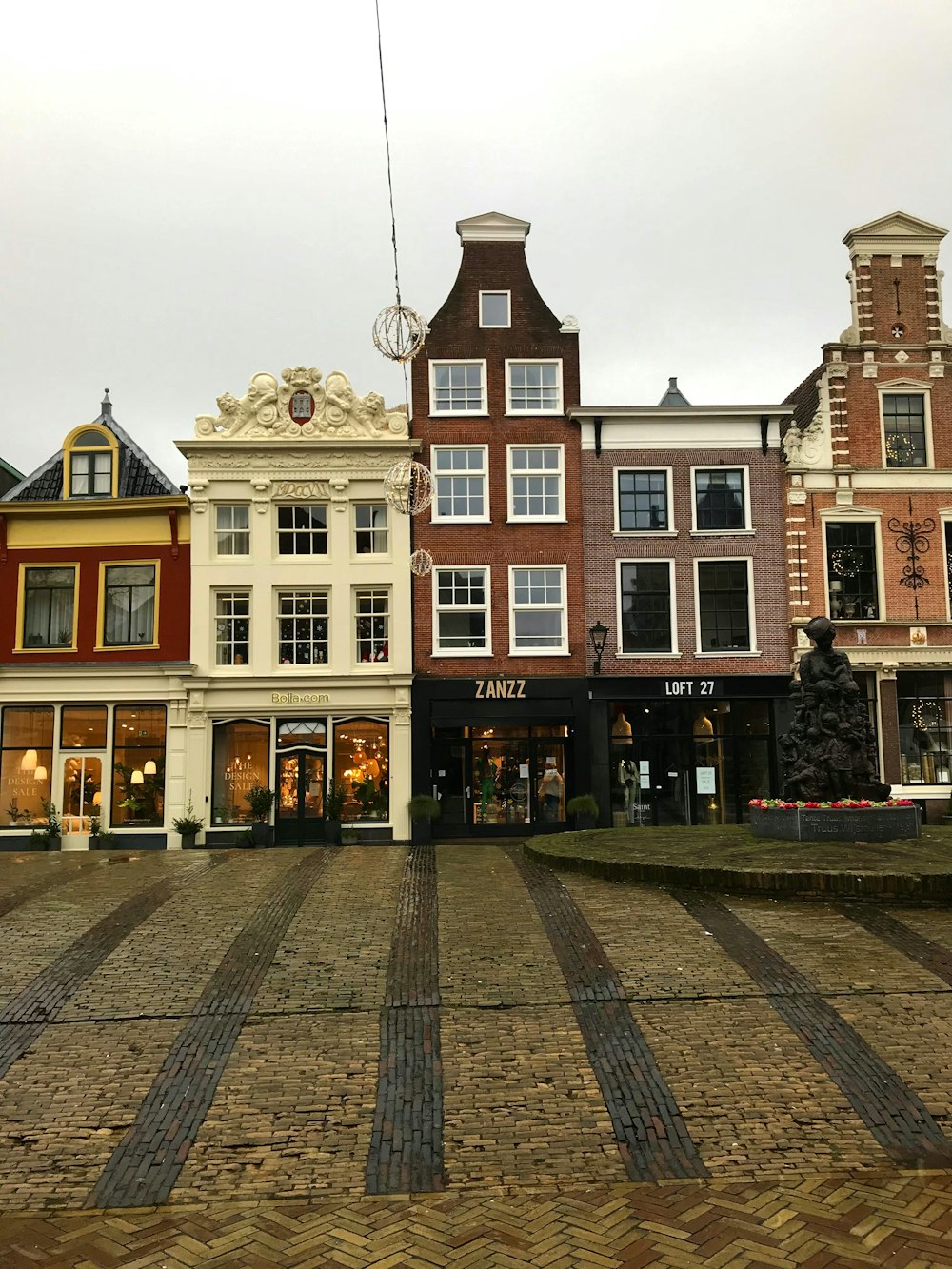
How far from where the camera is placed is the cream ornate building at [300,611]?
26.5 meters

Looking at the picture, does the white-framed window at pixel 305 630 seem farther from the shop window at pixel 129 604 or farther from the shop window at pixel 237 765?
the shop window at pixel 129 604

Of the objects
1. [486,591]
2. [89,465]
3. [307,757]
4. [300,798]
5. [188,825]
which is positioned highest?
[89,465]

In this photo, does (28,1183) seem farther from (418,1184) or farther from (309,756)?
(309,756)

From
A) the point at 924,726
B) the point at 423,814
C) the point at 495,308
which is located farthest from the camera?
the point at 495,308

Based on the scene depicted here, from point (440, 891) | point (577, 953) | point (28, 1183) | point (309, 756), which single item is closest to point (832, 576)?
point (309, 756)

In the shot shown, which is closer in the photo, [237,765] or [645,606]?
[237,765]

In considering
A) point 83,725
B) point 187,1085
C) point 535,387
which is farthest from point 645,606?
point 187,1085

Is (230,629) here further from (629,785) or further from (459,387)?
(629,785)

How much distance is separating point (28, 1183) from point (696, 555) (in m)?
22.7

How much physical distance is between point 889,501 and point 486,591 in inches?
420

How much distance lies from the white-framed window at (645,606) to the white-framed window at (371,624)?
5.98 m

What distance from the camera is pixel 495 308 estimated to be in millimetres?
28172

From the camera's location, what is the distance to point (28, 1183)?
7453 millimetres

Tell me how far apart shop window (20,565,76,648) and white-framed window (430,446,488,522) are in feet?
31.9
